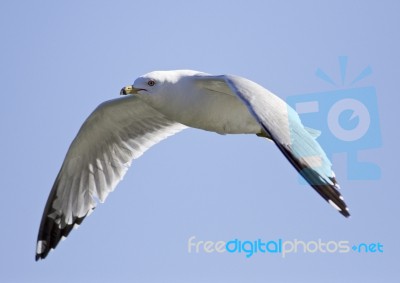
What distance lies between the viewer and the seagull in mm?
5218

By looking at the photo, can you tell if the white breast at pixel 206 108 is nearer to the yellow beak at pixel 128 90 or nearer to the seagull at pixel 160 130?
the seagull at pixel 160 130

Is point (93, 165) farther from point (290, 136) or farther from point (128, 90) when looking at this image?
point (290, 136)

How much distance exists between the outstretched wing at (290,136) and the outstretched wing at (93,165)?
156cm

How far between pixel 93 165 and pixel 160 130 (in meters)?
0.62

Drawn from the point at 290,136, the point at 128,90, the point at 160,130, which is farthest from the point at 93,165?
the point at 290,136

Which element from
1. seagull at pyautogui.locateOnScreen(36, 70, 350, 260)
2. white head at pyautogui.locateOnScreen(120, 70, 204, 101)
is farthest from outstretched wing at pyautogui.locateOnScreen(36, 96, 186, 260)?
white head at pyautogui.locateOnScreen(120, 70, 204, 101)

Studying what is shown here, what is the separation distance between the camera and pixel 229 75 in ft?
18.7

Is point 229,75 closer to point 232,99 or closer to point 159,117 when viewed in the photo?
point 232,99

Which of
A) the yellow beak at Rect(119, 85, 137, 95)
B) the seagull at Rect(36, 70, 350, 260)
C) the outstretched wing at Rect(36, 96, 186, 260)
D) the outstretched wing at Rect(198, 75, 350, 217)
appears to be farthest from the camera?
the outstretched wing at Rect(36, 96, 186, 260)

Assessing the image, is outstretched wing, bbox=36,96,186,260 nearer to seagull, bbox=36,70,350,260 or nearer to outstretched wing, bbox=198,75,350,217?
seagull, bbox=36,70,350,260

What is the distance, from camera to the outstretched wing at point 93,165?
7.21 meters

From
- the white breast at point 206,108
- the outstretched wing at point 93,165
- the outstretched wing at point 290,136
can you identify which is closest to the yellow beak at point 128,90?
the white breast at point 206,108

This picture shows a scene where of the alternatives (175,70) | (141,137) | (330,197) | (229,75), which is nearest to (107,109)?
(141,137)

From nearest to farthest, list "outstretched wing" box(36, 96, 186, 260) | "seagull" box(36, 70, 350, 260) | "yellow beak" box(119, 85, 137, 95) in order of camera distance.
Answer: "seagull" box(36, 70, 350, 260) < "yellow beak" box(119, 85, 137, 95) < "outstretched wing" box(36, 96, 186, 260)
